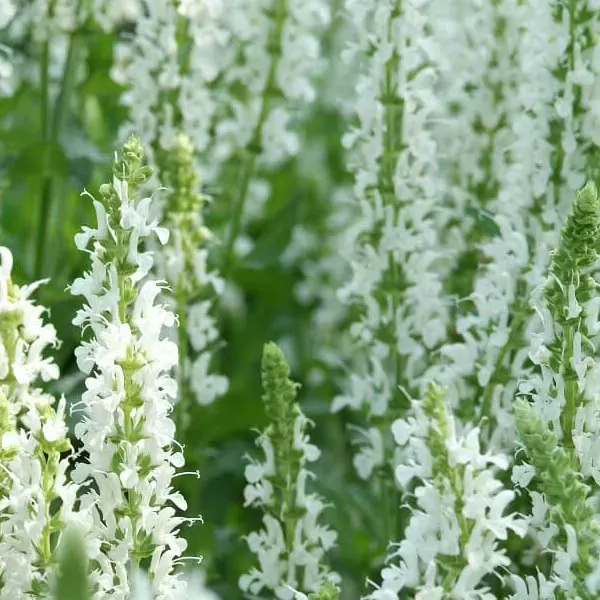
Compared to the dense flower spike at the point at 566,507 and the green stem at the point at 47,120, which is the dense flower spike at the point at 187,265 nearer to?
the green stem at the point at 47,120

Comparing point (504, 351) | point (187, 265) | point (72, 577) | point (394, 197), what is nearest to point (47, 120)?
point (187, 265)

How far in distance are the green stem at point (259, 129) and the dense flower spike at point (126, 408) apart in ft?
4.26

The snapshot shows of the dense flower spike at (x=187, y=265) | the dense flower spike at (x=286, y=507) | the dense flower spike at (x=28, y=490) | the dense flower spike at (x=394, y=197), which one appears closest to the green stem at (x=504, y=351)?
the dense flower spike at (x=394, y=197)

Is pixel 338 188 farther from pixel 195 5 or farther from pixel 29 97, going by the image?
pixel 195 5

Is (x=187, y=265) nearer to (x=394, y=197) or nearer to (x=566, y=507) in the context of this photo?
(x=394, y=197)

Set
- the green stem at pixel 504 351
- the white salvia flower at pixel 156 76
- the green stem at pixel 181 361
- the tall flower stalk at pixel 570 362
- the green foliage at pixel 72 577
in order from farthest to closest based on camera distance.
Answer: the white salvia flower at pixel 156 76, the green stem at pixel 181 361, the green stem at pixel 504 351, the tall flower stalk at pixel 570 362, the green foliage at pixel 72 577

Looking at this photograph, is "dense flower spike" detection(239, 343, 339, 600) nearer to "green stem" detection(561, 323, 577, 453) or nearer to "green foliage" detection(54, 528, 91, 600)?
"green stem" detection(561, 323, 577, 453)

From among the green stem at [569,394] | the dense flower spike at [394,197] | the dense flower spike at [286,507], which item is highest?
the dense flower spike at [394,197]

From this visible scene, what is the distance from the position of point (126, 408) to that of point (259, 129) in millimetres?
1525

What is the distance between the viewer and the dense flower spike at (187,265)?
250 centimetres

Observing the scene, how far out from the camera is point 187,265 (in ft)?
8.38

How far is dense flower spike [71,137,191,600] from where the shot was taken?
1.67 metres

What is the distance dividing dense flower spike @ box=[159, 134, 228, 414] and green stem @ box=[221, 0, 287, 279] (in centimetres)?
41

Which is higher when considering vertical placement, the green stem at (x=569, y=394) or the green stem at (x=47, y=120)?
the green stem at (x=47, y=120)
